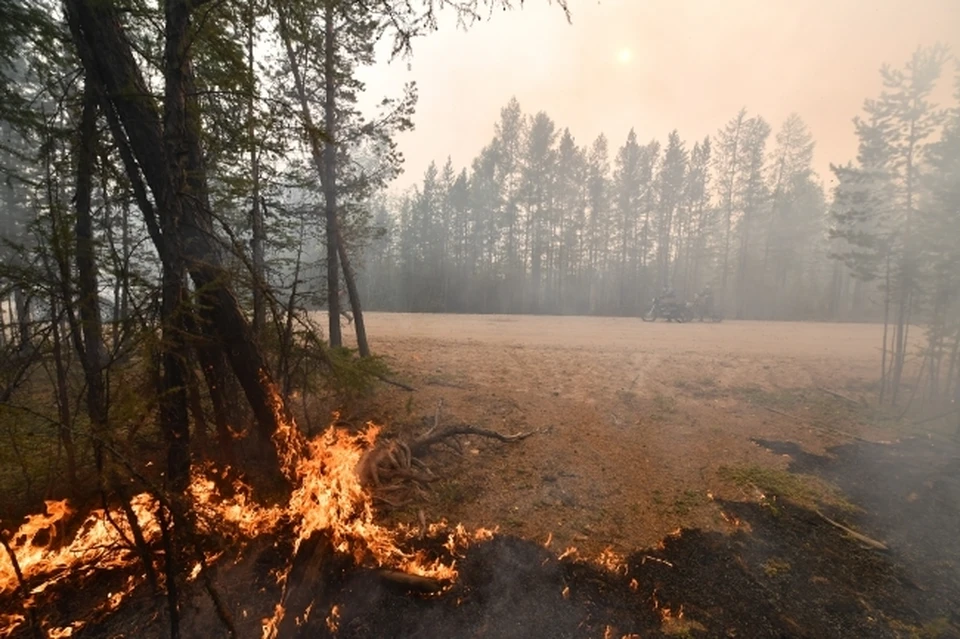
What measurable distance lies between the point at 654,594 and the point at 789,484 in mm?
4738

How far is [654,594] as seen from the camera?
176 inches

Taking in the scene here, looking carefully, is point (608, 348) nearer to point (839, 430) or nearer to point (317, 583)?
point (839, 430)

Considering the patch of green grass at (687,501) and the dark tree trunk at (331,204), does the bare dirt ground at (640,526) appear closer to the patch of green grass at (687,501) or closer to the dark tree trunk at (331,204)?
the patch of green grass at (687,501)

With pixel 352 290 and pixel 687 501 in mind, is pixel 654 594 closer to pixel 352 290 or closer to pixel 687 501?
pixel 687 501

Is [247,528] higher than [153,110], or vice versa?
[153,110]

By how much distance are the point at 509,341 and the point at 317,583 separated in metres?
13.8

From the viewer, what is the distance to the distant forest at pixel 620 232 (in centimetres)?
3828

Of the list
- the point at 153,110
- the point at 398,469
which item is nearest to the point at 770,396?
the point at 398,469

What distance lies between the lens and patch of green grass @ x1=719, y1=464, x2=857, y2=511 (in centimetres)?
684

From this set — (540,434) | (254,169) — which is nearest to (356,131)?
(254,169)

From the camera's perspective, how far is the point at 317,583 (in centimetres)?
438

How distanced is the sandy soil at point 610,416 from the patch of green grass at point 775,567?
0.78 m

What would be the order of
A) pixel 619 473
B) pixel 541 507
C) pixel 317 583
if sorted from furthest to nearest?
pixel 619 473 < pixel 541 507 < pixel 317 583

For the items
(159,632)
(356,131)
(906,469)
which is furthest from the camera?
(356,131)
